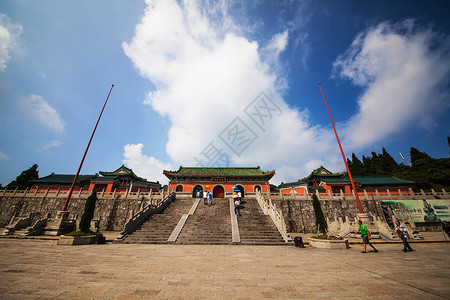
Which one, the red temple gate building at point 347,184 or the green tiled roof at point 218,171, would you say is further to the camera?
the green tiled roof at point 218,171

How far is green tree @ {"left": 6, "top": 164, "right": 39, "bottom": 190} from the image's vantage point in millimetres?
31469

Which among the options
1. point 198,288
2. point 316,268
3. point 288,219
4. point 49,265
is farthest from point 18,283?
point 288,219

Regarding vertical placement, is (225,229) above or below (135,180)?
below

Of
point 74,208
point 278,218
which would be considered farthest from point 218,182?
point 74,208

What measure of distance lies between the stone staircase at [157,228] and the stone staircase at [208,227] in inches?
41.6

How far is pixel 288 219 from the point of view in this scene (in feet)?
57.9

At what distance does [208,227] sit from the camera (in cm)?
1138

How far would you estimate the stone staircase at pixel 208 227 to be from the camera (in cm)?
969

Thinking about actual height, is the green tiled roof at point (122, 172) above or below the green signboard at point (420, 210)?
above

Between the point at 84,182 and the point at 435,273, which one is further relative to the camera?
the point at 84,182

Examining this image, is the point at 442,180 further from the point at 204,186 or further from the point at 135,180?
the point at 135,180

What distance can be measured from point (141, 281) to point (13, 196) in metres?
29.3

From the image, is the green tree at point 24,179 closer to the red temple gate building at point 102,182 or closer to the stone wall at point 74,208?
the red temple gate building at point 102,182

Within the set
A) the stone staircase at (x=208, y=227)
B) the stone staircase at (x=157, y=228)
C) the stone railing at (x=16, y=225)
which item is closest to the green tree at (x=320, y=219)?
the stone staircase at (x=208, y=227)
